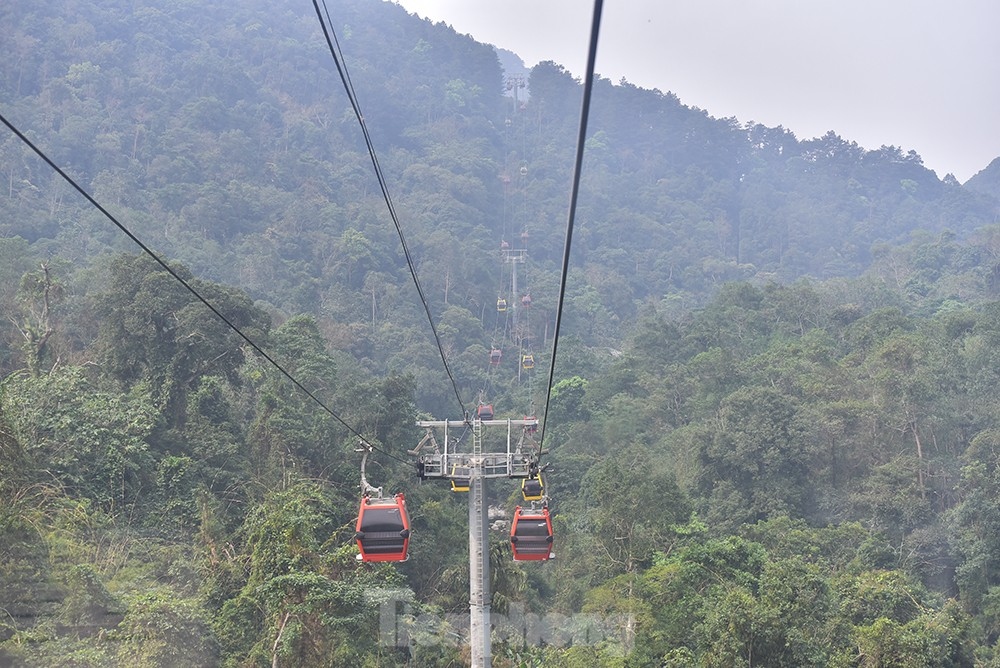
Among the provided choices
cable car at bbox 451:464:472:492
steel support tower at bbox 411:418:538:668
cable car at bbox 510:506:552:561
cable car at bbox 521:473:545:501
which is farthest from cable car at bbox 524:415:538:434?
cable car at bbox 510:506:552:561

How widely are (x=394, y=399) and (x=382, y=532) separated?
52.9 feet

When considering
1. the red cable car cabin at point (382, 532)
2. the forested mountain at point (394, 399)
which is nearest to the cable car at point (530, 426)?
the red cable car cabin at point (382, 532)

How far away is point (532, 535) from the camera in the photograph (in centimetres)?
1372

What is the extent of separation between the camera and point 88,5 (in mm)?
85000

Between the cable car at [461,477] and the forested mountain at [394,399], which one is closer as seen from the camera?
the cable car at [461,477]

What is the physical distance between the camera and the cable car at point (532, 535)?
540 inches

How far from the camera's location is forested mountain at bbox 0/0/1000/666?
61.6ft

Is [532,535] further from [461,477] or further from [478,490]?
[461,477]

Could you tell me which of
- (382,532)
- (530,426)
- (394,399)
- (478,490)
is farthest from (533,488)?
(394,399)

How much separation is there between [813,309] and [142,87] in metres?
51.7

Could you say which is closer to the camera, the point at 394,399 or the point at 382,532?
the point at 382,532

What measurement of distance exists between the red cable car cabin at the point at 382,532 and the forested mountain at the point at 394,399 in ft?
17.4

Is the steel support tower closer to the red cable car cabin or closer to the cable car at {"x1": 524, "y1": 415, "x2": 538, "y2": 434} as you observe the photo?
the cable car at {"x1": 524, "y1": 415, "x2": 538, "y2": 434}

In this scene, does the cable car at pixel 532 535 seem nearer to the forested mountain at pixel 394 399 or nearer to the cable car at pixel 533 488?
the cable car at pixel 533 488
